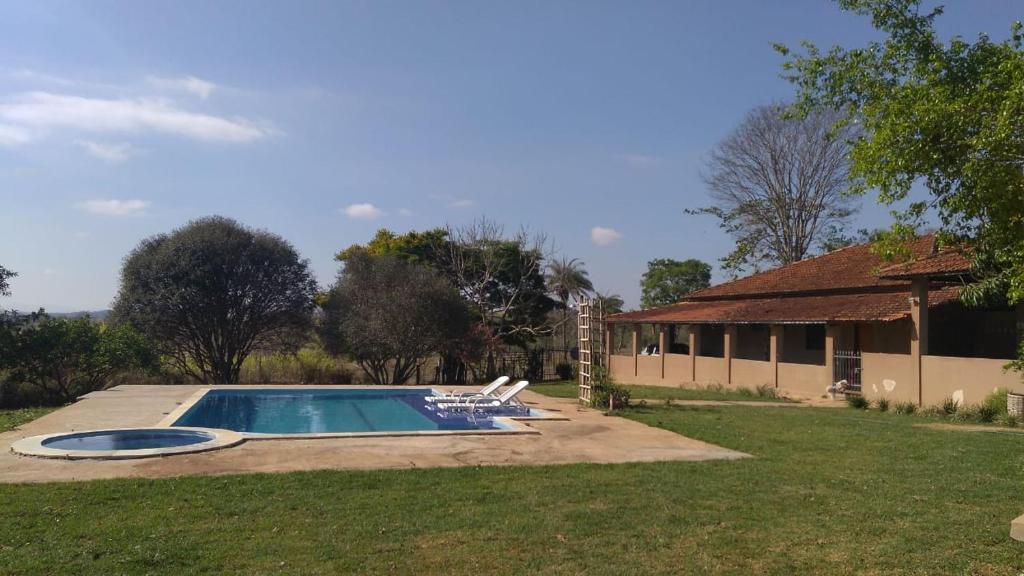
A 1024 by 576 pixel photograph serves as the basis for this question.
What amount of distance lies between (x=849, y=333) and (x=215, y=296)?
2322 cm

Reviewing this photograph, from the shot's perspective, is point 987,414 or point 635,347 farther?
point 635,347

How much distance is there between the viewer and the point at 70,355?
77.8 ft

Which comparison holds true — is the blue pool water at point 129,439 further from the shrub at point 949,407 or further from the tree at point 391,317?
the shrub at point 949,407

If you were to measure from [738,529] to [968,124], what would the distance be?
443cm

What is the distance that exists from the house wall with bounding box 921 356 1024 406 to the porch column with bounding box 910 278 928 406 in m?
0.13

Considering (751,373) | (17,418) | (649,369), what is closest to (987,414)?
(751,373)

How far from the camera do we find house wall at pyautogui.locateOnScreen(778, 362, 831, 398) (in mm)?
24453

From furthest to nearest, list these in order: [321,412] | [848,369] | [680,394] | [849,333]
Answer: [849,333] < [680,394] < [848,369] < [321,412]

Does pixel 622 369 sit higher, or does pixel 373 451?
pixel 622 369

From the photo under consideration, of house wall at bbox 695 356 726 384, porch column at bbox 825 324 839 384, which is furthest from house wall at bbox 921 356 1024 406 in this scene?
house wall at bbox 695 356 726 384

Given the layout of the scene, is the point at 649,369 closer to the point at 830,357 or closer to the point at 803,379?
the point at 803,379

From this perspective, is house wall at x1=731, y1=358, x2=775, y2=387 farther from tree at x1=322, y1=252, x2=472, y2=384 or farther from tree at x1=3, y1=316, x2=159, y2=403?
tree at x1=3, y1=316, x2=159, y2=403

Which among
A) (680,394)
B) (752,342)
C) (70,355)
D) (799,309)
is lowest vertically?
(680,394)

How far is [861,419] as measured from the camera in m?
17.7
